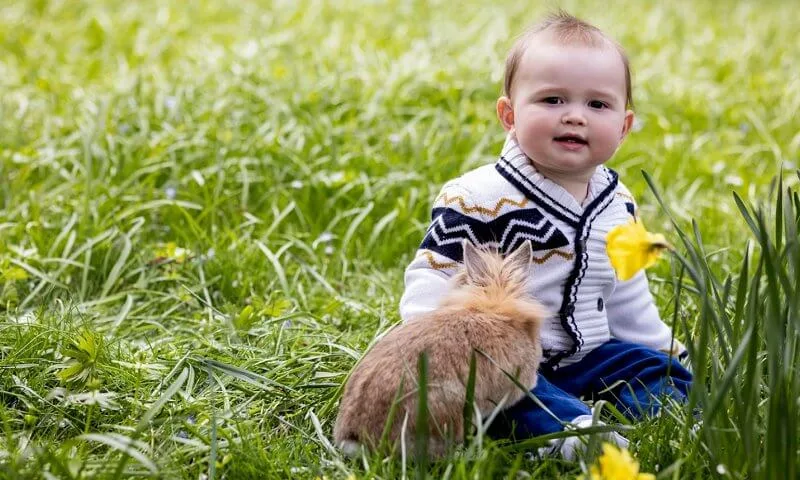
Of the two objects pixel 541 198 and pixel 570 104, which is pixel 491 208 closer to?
pixel 541 198

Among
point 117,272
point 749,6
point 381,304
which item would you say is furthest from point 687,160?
point 749,6

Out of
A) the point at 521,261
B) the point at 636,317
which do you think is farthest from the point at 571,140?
the point at 636,317

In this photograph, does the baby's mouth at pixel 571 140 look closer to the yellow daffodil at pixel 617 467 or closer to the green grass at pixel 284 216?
the green grass at pixel 284 216

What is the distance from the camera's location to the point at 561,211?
2551mm

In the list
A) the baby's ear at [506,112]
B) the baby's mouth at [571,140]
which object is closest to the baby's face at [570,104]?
the baby's mouth at [571,140]

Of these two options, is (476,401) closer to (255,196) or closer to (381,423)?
(381,423)

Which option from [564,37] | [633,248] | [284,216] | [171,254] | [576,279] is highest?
[564,37]

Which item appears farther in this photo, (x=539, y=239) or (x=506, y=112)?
(x=506, y=112)

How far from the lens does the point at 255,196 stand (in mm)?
3986

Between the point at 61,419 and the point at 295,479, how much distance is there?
2.05ft

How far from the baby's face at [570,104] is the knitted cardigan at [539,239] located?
0.09 meters

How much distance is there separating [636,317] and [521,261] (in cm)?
69

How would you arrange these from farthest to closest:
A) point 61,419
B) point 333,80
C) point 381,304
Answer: point 333,80 < point 381,304 < point 61,419

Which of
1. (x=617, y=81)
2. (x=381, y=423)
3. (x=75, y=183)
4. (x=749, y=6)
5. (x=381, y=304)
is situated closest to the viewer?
(x=381, y=423)
